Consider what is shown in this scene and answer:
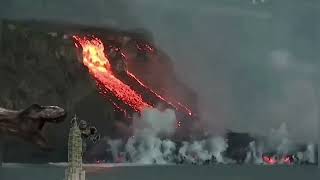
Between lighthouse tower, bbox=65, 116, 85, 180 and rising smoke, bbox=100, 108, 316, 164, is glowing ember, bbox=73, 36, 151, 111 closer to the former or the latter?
rising smoke, bbox=100, 108, 316, 164

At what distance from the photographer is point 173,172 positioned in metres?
6.04

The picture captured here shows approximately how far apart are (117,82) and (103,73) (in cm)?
19

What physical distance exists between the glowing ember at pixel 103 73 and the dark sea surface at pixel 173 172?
0.73 meters

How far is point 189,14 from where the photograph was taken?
6328 millimetres

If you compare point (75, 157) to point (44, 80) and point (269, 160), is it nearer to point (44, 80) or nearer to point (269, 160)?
point (44, 80)

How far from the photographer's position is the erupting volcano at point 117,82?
6.00m

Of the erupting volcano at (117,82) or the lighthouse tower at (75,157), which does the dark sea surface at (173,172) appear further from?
the lighthouse tower at (75,157)

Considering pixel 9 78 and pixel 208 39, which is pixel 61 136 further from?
pixel 208 39

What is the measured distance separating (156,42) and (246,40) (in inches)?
44.3

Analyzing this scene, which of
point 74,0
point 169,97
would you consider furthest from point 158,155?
point 74,0

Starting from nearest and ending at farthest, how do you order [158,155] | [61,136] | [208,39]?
[61,136]
[158,155]
[208,39]

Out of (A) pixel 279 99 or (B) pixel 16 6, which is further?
(A) pixel 279 99

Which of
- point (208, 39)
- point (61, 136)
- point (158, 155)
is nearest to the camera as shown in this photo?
point (61, 136)

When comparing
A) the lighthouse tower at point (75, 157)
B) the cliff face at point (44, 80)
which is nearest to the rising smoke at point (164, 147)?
the cliff face at point (44, 80)
